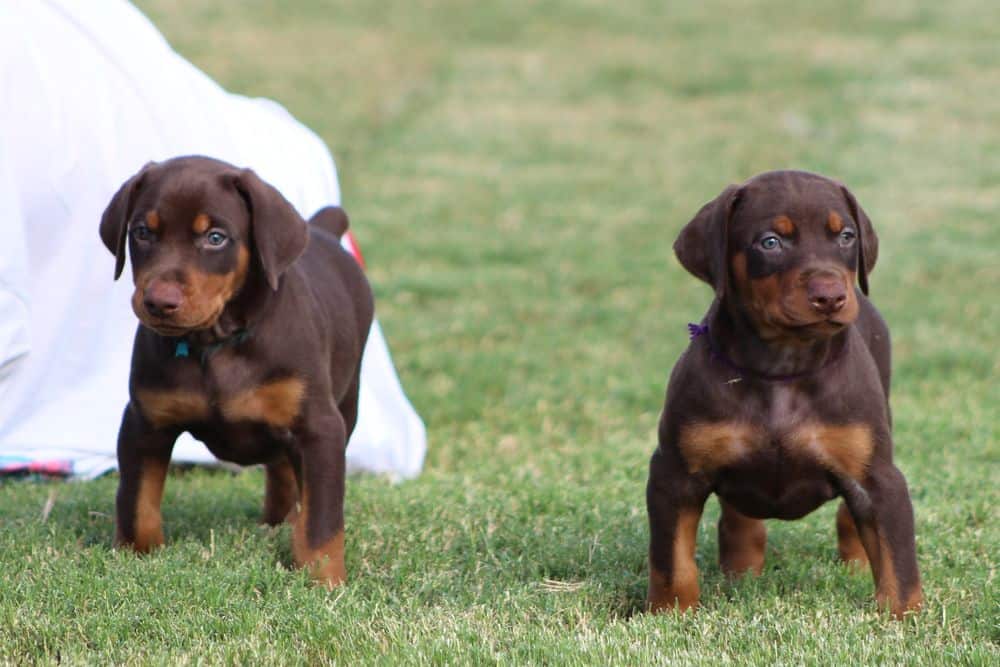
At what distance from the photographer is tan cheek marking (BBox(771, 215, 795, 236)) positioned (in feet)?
15.3

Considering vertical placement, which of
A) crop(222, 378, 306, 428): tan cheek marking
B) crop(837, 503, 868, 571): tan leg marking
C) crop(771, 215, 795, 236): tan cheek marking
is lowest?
crop(837, 503, 868, 571): tan leg marking

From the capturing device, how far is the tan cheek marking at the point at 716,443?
4777 mm

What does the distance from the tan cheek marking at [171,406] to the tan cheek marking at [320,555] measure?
45cm

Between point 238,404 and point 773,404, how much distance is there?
5.85 feet

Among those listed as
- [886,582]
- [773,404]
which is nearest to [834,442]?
[773,404]

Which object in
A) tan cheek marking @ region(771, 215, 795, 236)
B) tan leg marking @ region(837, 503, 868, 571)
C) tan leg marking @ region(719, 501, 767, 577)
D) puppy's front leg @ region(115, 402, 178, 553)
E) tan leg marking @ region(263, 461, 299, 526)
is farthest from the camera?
tan leg marking @ region(263, 461, 299, 526)

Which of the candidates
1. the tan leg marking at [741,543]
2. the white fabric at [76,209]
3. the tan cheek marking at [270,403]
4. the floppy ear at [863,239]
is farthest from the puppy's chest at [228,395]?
the white fabric at [76,209]

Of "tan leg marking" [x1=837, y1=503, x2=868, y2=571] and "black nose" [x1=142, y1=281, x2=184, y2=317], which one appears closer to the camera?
"black nose" [x1=142, y1=281, x2=184, y2=317]

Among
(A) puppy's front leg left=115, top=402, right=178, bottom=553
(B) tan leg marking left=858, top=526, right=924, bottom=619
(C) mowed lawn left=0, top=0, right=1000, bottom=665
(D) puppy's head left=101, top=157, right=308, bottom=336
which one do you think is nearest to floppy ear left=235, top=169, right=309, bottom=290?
(D) puppy's head left=101, top=157, right=308, bottom=336

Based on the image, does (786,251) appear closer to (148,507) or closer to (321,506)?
(321,506)

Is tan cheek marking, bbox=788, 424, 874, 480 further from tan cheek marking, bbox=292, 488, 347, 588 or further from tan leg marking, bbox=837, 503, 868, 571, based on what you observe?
tan cheek marking, bbox=292, 488, 347, 588

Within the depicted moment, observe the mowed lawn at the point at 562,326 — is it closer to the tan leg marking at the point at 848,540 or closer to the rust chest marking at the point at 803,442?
the tan leg marking at the point at 848,540

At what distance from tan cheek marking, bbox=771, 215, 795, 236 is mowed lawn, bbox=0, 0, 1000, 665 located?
4.01 feet

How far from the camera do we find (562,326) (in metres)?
11.4
